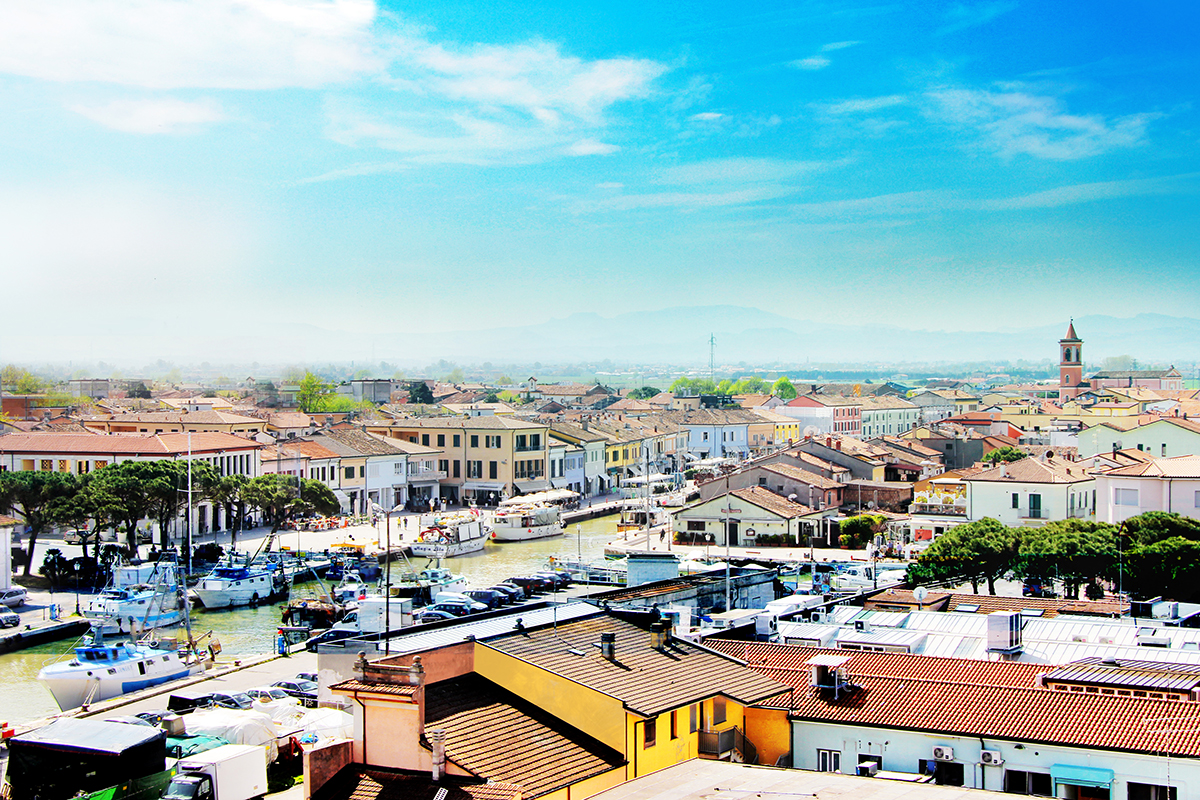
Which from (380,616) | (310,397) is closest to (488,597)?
(380,616)

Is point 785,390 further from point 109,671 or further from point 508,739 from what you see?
point 508,739

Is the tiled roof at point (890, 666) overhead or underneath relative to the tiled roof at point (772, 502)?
overhead

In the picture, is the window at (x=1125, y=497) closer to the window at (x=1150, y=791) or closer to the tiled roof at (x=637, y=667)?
the tiled roof at (x=637, y=667)

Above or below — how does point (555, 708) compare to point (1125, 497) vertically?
above

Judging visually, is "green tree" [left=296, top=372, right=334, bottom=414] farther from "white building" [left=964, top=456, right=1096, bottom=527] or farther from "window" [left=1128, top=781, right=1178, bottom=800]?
"window" [left=1128, top=781, right=1178, bottom=800]

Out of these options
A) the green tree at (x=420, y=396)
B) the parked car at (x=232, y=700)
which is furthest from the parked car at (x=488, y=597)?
the green tree at (x=420, y=396)

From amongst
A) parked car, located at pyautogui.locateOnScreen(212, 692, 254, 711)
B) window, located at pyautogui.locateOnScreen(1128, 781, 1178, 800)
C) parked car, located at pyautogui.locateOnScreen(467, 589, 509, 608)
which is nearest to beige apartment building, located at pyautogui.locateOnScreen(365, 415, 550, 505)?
parked car, located at pyautogui.locateOnScreen(467, 589, 509, 608)

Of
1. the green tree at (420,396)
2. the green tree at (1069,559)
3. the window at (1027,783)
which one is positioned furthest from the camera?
the green tree at (420,396)

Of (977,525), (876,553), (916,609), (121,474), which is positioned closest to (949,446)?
(876,553)
